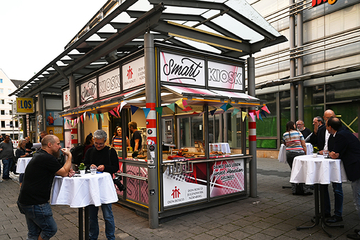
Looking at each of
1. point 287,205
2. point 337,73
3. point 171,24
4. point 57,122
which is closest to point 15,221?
point 171,24

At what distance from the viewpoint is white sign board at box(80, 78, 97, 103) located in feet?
24.8

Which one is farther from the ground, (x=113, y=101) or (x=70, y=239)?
(x=113, y=101)

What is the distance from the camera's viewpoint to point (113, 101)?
5324mm

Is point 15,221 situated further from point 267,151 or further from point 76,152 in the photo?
point 267,151

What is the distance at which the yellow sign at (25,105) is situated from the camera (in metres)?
13.7

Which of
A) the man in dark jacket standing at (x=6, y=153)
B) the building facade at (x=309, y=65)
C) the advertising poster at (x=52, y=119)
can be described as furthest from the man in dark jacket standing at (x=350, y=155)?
the advertising poster at (x=52, y=119)

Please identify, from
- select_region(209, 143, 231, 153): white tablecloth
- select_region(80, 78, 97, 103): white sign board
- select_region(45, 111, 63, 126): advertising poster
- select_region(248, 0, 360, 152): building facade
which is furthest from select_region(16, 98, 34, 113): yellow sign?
select_region(248, 0, 360, 152): building facade

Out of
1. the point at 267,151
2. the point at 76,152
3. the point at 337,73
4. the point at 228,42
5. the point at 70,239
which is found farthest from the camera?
the point at 267,151

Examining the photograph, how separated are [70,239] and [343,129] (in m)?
4.81

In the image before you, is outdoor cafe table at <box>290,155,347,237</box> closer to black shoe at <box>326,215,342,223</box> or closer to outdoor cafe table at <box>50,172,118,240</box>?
black shoe at <box>326,215,342,223</box>

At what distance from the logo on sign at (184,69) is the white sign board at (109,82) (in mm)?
1613

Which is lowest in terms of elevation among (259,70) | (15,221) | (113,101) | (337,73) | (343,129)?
(15,221)

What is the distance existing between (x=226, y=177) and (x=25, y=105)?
11980mm

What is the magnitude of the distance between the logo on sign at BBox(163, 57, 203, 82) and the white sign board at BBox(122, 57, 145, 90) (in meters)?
0.54
